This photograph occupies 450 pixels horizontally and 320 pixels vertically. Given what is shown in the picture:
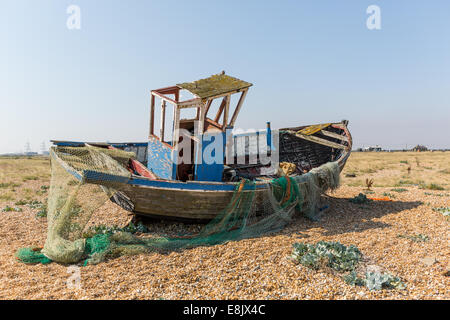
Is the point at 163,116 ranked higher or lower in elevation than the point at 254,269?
higher

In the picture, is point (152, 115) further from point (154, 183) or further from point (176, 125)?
point (154, 183)

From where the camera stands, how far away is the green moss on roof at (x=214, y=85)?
8477 millimetres

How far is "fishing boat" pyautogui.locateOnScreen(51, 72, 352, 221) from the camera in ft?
23.2

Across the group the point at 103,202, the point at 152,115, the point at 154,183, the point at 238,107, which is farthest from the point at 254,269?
the point at 152,115

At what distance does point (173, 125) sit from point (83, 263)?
13.7 feet

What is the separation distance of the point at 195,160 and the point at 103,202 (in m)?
2.72

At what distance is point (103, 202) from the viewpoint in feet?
21.2

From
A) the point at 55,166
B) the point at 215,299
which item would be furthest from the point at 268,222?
the point at 55,166

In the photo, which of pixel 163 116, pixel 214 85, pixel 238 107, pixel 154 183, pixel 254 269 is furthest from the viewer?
pixel 238 107

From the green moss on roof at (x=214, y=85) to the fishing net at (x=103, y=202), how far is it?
2741 millimetres

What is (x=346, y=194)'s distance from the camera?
1259cm

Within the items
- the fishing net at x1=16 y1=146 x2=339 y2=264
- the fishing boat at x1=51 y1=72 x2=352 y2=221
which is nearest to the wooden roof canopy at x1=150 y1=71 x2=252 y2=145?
the fishing boat at x1=51 y1=72 x2=352 y2=221
